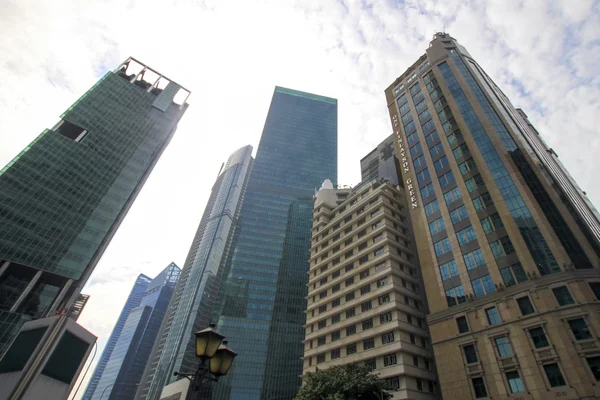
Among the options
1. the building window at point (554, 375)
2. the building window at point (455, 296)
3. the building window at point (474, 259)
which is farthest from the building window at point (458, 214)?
the building window at point (554, 375)

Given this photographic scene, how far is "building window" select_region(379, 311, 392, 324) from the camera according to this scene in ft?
158

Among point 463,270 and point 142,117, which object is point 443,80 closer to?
point 463,270

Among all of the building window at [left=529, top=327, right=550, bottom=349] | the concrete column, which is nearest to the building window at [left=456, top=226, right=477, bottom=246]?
the building window at [left=529, top=327, right=550, bottom=349]

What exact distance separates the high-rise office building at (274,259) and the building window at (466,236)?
271ft

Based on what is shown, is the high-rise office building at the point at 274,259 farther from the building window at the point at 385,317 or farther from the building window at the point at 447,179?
the building window at the point at 447,179

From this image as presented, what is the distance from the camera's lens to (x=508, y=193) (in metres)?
42.8

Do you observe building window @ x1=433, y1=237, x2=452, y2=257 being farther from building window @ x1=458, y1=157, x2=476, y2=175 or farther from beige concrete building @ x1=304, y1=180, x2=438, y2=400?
building window @ x1=458, y1=157, x2=476, y2=175

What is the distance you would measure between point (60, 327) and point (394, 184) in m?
59.4

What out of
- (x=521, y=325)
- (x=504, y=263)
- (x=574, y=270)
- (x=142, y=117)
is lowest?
(x=521, y=325)

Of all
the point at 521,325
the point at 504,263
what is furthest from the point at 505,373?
the point at 504,263

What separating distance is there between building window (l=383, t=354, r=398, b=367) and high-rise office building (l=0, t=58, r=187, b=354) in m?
72.9

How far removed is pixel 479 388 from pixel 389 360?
11.9 metres

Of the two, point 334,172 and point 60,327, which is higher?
point 334,172

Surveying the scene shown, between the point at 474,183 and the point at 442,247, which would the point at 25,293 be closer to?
the point at 442,247
